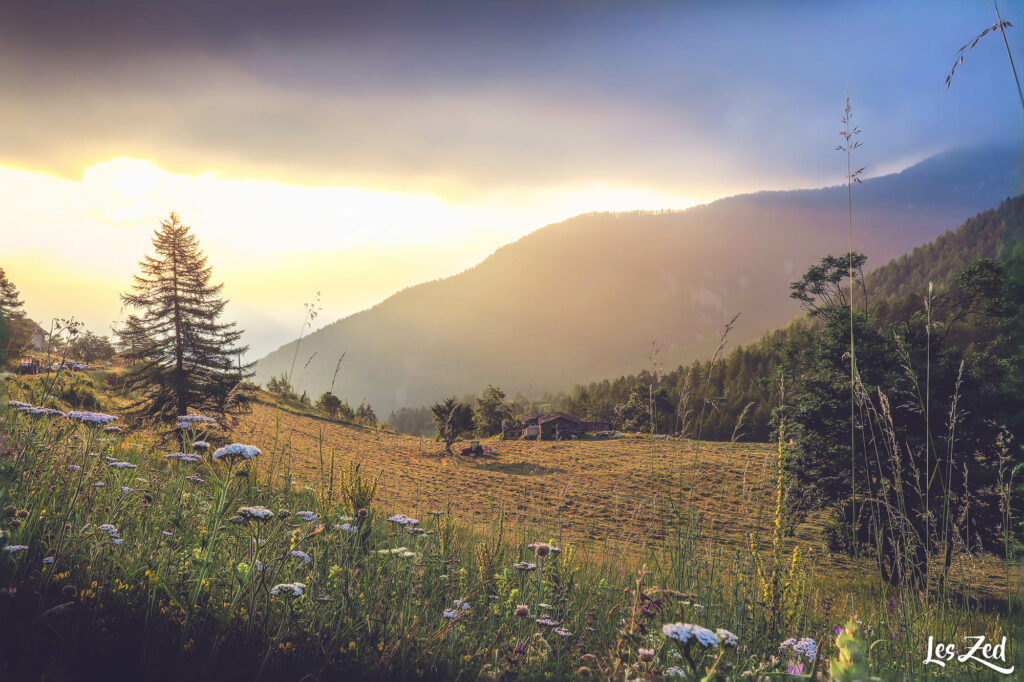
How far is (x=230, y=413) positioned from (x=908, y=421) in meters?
19.2

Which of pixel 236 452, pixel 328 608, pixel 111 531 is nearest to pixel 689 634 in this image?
pixel 236 452

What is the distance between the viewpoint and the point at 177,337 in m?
16.8

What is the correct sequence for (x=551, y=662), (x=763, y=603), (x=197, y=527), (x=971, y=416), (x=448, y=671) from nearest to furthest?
(x=448, y=671)
(x=551, y=662)
(x=763, y=603)
(x=197, y=527)
(x=971, y=416)

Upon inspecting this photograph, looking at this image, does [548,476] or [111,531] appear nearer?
[111,531]

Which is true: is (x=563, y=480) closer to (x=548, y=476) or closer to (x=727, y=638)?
(x=548, y=476)

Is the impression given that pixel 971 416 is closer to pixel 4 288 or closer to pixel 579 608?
pixel 579 608

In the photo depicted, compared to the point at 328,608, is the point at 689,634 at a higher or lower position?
higher

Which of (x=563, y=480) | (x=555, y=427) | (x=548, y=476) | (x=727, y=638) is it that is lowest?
(x=548, y=476)

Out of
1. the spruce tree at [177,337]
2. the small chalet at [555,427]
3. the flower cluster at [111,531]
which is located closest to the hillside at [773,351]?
the small chalet at [555,427]

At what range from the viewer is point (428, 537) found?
441cm

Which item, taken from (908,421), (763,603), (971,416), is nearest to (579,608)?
(763,603)

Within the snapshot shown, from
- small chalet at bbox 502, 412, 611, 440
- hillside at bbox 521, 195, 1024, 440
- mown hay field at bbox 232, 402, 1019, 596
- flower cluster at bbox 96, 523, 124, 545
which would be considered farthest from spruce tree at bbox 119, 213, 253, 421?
small chalet at bbox 502, 412, 611, 440

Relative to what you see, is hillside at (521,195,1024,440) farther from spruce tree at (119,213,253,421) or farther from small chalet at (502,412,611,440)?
spruce tree at (119,213,253,421)

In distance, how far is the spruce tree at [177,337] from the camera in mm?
16625
